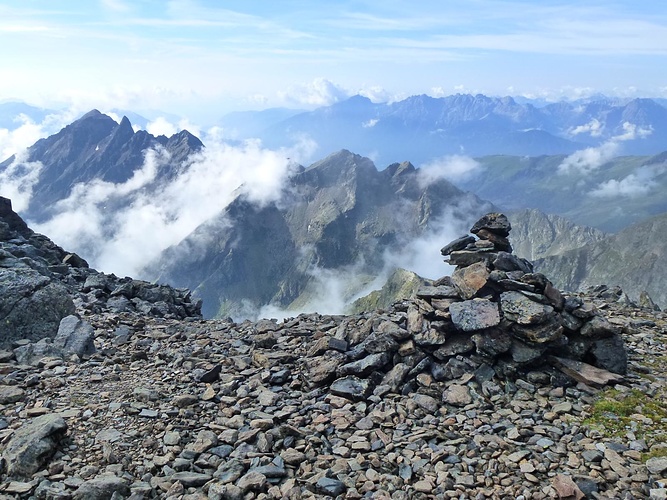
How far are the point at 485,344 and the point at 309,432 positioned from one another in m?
7.89

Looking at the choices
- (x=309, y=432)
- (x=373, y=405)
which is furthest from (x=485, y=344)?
(x=309, y=432)

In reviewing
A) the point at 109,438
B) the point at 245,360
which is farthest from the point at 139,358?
the point at 109,438

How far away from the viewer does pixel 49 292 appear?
25.9 metres

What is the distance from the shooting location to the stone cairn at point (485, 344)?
59.9 feet

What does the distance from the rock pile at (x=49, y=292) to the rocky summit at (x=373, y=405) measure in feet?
2.39

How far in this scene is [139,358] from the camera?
21938 millimetres

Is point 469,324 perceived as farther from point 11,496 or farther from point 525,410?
point 11,496

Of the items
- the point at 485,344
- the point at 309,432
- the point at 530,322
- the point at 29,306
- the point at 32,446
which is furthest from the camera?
the point at 29,306

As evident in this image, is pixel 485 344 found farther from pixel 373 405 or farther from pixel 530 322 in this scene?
pixel 373 405

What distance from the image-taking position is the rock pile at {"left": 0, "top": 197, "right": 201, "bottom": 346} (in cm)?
2450

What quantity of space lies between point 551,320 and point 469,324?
3111 mm

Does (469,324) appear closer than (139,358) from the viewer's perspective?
Yes

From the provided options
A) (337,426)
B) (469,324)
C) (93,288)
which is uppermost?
(469,324)

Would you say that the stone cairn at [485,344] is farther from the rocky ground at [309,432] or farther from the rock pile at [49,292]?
the rock pile at [49,292]
